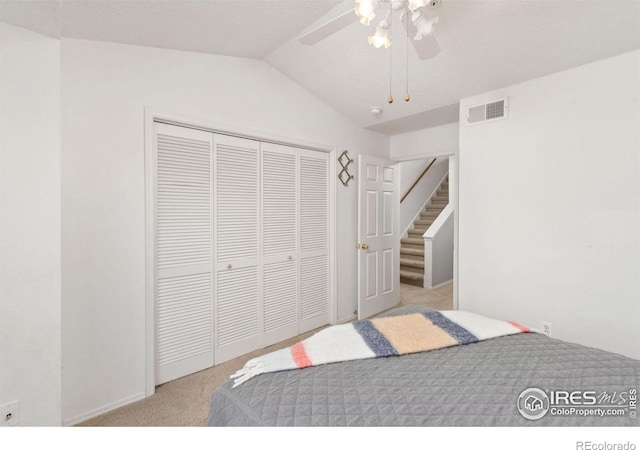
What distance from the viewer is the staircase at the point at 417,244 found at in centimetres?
495

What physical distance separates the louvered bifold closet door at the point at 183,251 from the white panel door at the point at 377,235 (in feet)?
5.28

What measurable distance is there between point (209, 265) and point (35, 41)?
1.56m

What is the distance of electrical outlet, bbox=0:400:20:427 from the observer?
135 cm

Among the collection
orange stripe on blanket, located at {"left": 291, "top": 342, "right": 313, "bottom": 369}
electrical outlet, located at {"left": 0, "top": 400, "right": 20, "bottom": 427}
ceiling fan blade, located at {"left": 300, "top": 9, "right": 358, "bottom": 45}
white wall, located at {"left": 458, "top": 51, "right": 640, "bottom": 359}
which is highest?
ceiling fan blade, located at {"left": 300, "top": 9, "right": 358, "bottom": 45}

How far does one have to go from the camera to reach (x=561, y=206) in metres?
2.11

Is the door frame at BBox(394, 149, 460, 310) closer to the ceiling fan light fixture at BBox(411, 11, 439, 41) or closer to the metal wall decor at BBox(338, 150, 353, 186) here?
the metal wall decor at BBox(338, 150, 353, 186)

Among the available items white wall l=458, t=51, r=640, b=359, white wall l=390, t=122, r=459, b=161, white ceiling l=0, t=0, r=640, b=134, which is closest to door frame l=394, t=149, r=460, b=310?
white wall l=390, t=122, r=459, b=161

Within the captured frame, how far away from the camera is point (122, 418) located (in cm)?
178

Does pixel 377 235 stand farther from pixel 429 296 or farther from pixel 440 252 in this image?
pixel 440 252

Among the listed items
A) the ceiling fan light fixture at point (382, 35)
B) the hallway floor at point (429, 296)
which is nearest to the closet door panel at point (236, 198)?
the ceiling fan light fixture at point (382, 35)

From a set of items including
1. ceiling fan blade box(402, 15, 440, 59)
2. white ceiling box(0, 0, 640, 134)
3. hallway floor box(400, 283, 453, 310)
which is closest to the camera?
white ceiling box(0, 0, 640, 134)

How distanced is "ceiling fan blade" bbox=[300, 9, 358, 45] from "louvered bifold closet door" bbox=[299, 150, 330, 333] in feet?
3.98

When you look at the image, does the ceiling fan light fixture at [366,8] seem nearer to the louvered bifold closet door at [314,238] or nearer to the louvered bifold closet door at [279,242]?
the louvered bifold closet door at [279,242]

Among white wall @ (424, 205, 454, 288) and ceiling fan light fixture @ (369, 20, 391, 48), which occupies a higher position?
ceiling fan light fixture @ (369, 20, 391, 48)
